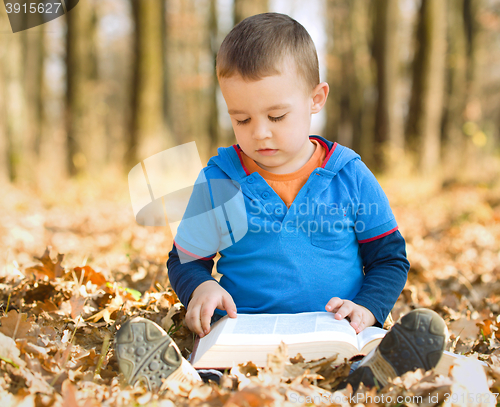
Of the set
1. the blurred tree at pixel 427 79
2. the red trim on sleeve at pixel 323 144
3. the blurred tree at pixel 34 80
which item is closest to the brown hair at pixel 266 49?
the red trim on sleeve at pixel 323 144

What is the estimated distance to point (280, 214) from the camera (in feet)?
6.42

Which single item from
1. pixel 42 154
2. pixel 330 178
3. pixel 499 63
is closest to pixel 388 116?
pixel 42 154

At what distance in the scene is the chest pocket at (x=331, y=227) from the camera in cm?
196

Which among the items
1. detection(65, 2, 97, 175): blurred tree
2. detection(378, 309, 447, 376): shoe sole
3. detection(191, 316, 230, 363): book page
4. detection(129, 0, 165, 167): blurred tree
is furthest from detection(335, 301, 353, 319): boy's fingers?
detection(65, 2, 97, 175): blurred tree

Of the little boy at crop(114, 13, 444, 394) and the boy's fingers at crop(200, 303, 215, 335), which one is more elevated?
the little boy at crop(114, 13, 444, 394)

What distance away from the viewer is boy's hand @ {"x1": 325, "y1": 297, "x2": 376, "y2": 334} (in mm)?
1771

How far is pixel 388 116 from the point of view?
10102 mm

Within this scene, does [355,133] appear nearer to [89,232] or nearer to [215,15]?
[215,15]

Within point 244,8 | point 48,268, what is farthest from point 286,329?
point 244,8

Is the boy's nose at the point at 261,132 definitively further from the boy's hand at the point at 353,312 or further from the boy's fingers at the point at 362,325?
the boy's fingers at the point at 362,325

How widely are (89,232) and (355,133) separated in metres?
13.5

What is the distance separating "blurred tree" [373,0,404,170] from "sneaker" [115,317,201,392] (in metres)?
8.90

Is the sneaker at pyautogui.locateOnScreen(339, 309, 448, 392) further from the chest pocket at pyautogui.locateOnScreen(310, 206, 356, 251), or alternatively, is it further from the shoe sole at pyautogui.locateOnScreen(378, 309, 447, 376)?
the chest pocket at pyautogui.locateOnScreen(310, 206, 356, 251)

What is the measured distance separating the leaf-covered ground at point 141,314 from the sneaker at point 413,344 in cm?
3
